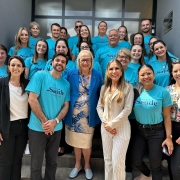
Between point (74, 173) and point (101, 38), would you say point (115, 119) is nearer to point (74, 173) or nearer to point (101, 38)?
point (74, 173)

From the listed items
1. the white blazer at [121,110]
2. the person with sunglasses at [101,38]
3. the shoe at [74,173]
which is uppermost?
the person with sunglasses at [101,38]

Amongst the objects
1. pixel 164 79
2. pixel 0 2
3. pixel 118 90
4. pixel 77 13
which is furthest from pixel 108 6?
pixel 118 90

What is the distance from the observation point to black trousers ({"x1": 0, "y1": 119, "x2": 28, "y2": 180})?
248cm

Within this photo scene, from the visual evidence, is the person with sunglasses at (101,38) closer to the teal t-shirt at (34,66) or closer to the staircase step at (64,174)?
the teal t-shirt at (34,66)

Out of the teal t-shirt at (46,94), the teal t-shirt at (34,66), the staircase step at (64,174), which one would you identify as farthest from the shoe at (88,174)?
the teal t-shirt at (34,66)

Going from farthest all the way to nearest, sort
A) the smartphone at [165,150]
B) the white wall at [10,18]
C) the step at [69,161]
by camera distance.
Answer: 1. the white wall at [10,18]
2. the step at [69,161]
3. the smartphone at [165,150]

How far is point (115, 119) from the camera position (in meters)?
2.47

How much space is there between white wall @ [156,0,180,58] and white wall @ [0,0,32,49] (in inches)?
139

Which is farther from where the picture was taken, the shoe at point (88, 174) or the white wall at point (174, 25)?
the white wall at point (174, 25)

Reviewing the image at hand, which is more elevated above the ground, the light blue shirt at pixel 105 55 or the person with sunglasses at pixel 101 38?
the person with sunglasses at pixel 101 38

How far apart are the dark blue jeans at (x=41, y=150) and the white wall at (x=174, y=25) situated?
297 cm

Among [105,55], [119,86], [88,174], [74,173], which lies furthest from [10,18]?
[88,174]

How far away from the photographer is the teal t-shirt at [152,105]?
249cm

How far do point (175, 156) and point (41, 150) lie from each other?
154cm
